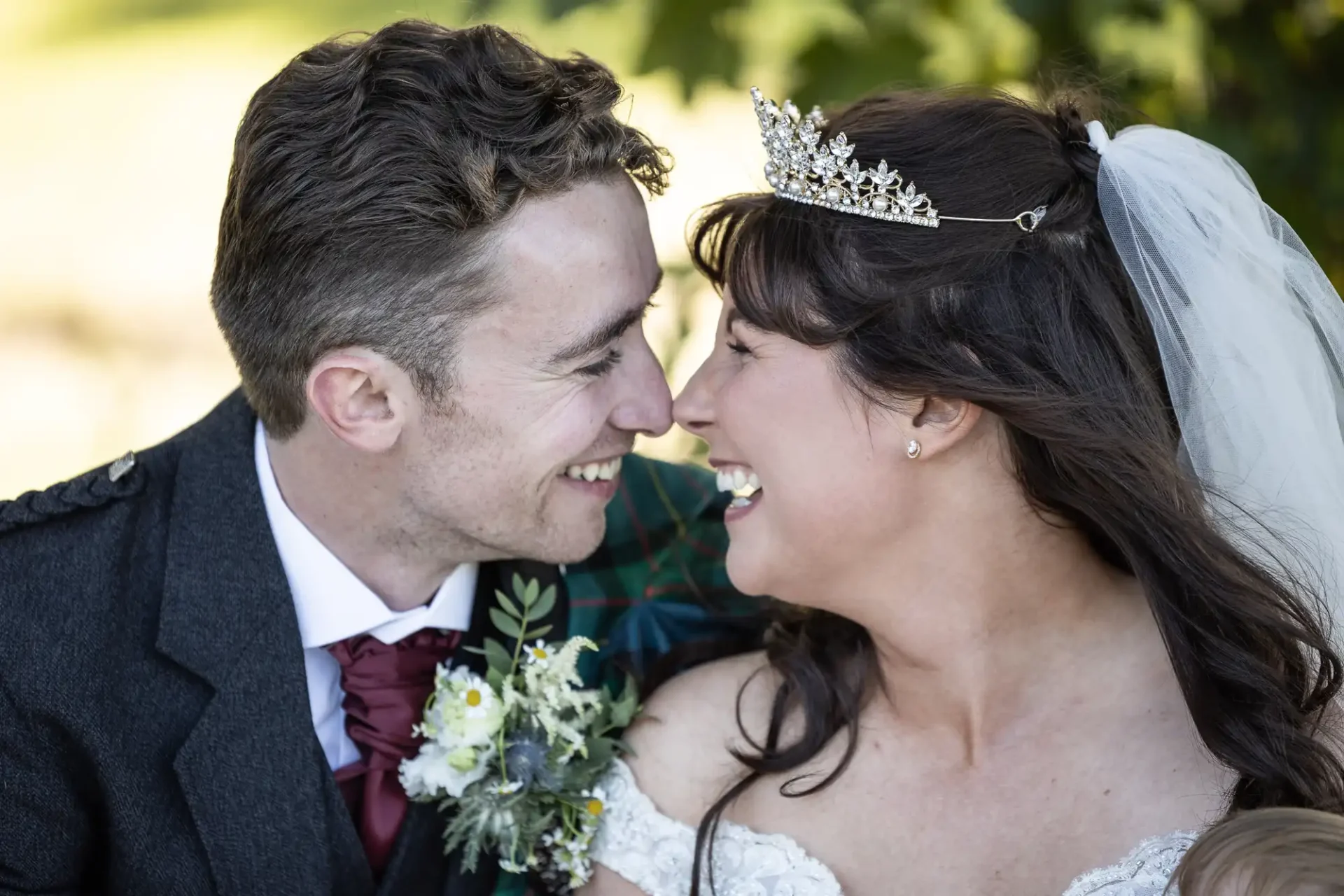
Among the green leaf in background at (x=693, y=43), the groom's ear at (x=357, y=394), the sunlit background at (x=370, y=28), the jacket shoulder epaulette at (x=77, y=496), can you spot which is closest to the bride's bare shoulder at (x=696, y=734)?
the groom's ear at (x=357, y=394)

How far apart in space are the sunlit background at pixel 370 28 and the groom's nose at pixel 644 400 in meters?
0.42

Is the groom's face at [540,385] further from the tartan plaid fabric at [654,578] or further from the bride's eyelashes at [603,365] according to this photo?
the tartan plaid fabric at [654,578]

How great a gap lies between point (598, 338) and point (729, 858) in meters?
1.08

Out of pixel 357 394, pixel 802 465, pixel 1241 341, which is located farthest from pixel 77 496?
pixel 1241 341

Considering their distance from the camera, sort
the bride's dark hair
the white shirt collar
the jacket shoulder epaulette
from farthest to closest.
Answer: the white shirt collar < the jacket shoulder epaulette < the bride's dark hair

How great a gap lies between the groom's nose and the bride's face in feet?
1.16

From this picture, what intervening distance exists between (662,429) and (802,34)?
994mm

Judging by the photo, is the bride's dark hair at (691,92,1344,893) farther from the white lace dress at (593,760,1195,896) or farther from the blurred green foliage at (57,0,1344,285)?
the blurred green foliage at (57,0,1344,285)

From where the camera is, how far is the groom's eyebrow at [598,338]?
2986mm

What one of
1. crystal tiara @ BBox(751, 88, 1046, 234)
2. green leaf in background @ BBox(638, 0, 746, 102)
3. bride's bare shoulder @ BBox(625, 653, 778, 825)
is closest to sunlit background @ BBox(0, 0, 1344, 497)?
green leaf in background @ BBox(638, 0, 746, 102)

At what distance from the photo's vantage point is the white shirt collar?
9.89ft

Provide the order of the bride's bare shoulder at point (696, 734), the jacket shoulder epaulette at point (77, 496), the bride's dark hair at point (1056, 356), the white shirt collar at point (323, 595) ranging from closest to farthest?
the bride's dark hair at point (1056, 356) < the jacket shoulder epaulette at point (77, 496) < the bride's bare shoulder at point (696, 734) < the white shirt collar at point (323, 595)

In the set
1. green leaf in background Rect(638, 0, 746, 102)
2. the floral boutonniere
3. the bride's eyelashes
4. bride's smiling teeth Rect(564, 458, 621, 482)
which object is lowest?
the floral boutonniere

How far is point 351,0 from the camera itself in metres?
8.88
